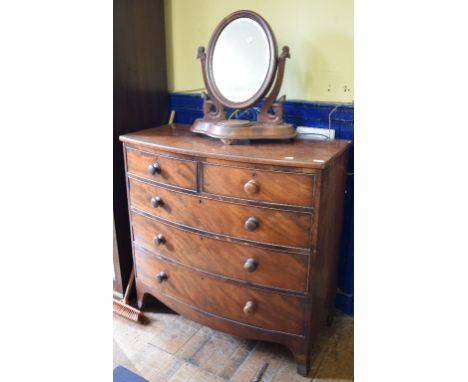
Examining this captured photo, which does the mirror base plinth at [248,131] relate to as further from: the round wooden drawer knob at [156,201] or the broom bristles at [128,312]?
the broom bristles at [128,312]

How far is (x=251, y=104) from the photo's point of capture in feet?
5.12

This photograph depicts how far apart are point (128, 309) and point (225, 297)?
0.63 metres

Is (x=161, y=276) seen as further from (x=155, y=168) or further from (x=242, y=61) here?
(x=242, y=61)

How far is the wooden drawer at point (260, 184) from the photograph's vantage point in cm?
126

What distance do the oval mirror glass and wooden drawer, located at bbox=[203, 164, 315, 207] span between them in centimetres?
39

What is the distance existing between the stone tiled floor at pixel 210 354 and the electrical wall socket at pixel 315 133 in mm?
919

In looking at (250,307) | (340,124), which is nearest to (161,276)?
(250,307)

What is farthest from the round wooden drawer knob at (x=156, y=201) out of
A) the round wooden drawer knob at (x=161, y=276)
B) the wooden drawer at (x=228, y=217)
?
the round wooden drawer knob at (x=161, y=276)

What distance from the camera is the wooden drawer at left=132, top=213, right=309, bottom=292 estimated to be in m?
1.37

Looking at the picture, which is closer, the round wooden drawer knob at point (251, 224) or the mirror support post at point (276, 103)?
the round wooden drawer knob at point (251, 224)

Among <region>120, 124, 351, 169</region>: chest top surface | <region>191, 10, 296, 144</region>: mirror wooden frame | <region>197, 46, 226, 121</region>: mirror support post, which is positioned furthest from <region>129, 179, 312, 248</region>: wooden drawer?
<region>197, 46, 226, 121</region>: mirror support post
